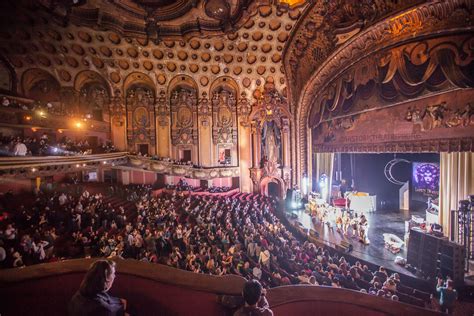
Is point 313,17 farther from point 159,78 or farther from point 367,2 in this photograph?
point 159,78

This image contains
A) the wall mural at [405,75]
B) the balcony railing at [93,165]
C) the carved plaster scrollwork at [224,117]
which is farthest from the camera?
the carved plaster scrollwork at [224,117]

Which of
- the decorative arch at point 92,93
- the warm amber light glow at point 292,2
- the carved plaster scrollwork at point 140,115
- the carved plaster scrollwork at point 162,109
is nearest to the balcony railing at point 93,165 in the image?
the carved plaster scrollwork at point 140,115

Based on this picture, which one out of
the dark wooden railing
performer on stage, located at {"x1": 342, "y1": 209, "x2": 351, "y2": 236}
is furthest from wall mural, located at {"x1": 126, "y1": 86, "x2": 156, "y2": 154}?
the dark wooden railing

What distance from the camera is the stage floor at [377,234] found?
7478mm

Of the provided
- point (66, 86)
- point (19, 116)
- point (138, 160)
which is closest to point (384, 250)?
point (138, 160)

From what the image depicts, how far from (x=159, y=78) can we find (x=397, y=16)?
51.7 feet

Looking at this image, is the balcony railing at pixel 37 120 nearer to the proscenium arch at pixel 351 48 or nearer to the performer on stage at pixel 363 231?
the proscenium arch at pixel 351 48

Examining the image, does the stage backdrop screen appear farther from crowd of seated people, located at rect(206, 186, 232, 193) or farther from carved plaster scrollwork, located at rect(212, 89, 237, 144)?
carved plaster scrollwork, located at rect(212, 89, 237, 144)

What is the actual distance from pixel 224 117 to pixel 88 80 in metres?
10.9

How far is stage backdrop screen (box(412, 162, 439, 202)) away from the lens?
11773mm

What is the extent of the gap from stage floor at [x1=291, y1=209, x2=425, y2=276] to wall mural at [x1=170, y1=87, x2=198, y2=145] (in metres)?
10.4

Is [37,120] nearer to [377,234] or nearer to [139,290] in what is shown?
[139,290]

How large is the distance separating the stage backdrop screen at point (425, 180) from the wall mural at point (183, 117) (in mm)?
15391

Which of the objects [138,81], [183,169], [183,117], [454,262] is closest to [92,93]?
[138,81]
